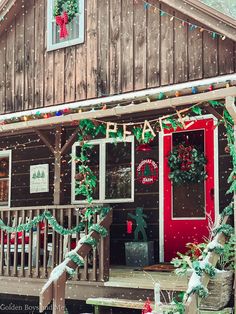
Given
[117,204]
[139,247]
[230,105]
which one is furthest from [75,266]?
[230,105]

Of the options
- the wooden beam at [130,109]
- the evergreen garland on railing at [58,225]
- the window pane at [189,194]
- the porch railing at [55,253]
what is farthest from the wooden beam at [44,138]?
the window pane at [189,194]

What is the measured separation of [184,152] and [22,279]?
3.72 meters

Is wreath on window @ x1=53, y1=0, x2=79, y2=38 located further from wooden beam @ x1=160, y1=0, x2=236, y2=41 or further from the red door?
the red door

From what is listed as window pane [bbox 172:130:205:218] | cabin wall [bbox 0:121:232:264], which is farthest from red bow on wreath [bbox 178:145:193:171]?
cabin wall [bbox 0:121:232:264]

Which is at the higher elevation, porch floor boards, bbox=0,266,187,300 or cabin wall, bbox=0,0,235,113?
cabin wall, bbox=0,0,235,113

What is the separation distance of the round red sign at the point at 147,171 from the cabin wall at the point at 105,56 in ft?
6.46

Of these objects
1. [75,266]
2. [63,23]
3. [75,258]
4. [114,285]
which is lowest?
[114,285]

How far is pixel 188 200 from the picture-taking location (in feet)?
34.9

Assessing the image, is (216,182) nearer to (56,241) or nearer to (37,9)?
(56,241)

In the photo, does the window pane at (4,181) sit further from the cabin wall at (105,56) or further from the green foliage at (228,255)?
the green foliage at (228,255)

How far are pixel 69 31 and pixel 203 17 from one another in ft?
9.83

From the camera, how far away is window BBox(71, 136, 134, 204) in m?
11.6

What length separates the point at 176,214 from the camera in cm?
1078

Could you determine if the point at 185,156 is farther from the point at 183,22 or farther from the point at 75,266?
the point at 75,266
